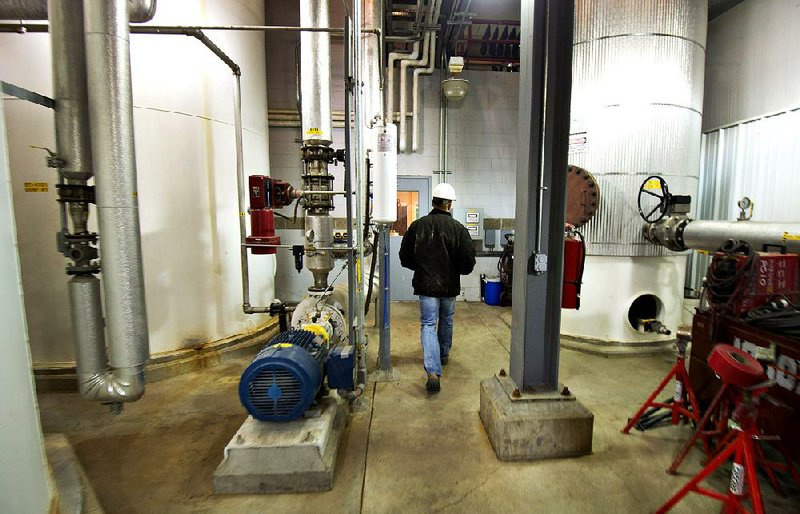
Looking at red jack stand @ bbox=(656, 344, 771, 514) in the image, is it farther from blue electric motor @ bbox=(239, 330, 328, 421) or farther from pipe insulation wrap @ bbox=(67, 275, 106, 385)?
pipe insulation wrap @ bbox=(67, 275, 106, 385)

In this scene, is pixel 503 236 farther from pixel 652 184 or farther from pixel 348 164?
pixel 348 164

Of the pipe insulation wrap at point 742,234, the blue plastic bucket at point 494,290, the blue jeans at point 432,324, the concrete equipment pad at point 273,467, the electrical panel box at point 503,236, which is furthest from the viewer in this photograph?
the electrical panel box at point 503,236

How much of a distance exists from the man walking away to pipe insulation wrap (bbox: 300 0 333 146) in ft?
3.61

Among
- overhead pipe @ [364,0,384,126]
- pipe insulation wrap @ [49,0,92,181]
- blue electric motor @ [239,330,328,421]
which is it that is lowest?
blue electric motor @ [239,330,328,421]

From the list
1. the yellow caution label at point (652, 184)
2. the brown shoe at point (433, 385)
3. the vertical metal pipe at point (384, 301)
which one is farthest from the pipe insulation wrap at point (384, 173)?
the yellow caution label at point (652, 184)

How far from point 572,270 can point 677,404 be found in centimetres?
105

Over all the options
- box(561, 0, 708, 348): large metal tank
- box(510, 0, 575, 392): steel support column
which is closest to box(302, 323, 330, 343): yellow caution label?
box(510, 0, 575, 392): steel support column

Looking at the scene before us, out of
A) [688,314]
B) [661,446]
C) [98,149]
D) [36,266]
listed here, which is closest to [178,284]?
[36,266]

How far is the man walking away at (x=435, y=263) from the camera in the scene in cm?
300

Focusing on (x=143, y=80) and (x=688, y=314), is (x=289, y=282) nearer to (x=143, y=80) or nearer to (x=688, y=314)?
(x=143, y=80)

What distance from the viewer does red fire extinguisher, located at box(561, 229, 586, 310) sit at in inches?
103

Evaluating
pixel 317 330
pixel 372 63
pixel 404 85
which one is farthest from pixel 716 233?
pixel 404 85

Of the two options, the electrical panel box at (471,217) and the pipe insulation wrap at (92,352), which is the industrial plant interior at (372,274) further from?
the electrical panel box at (471,217)

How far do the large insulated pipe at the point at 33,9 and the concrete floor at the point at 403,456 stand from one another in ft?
9.14
